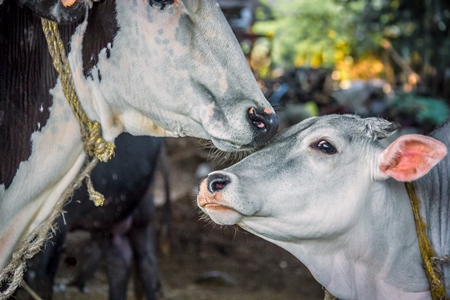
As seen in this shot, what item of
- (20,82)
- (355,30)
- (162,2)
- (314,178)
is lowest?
(355,30)

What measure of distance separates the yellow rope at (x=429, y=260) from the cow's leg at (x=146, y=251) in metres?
2.79

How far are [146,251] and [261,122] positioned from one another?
3073 mm

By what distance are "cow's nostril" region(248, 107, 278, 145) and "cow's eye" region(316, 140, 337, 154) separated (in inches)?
10.1

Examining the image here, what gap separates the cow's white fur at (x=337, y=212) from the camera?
2430 millimetres

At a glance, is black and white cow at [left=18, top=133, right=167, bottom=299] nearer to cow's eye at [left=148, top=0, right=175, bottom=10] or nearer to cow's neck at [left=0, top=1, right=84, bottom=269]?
cow's neck at [left=0, top=1, right=84, bottom=269]

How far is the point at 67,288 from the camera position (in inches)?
235

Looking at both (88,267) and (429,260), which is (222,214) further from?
(88,267)

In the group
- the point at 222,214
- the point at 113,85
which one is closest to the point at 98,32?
the point at 113,85

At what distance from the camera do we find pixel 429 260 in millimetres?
2471

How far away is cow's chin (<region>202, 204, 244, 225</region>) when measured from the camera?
93.1 inches

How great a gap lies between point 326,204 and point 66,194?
105cm

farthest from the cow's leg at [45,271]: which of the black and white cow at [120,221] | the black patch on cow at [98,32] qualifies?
A: the black patch on cow at [98,32]

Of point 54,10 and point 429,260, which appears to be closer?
point 54,10

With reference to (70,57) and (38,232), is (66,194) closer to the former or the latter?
(38,232)
